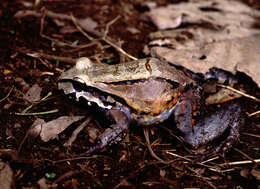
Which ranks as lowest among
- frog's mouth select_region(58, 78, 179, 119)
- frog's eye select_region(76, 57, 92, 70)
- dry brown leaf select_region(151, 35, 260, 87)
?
frog's mouth select_region(58, 78, 179, 119)

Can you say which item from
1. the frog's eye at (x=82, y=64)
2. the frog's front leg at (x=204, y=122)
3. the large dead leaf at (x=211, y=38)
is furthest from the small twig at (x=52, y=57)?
the frog's front leg at (x=204, y=122)

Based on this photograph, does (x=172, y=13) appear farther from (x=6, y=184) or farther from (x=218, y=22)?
(x=6, y=184)

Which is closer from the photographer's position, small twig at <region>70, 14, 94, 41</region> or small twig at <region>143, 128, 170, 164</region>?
small twig at <region>143, 128, 170, 164</region>

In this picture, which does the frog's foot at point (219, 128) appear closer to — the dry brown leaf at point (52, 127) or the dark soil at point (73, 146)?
the dark soil at point (73, 146)

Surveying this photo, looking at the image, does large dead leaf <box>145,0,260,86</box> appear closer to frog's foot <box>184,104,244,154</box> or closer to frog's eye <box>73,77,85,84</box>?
frog's foot <box>184,104,244,154</box>

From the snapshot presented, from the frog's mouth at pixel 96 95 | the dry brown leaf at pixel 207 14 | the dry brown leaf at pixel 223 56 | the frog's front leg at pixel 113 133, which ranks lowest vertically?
the frog's front leg at pixel 113 133

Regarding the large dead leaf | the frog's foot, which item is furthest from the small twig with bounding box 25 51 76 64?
the frog's foot
